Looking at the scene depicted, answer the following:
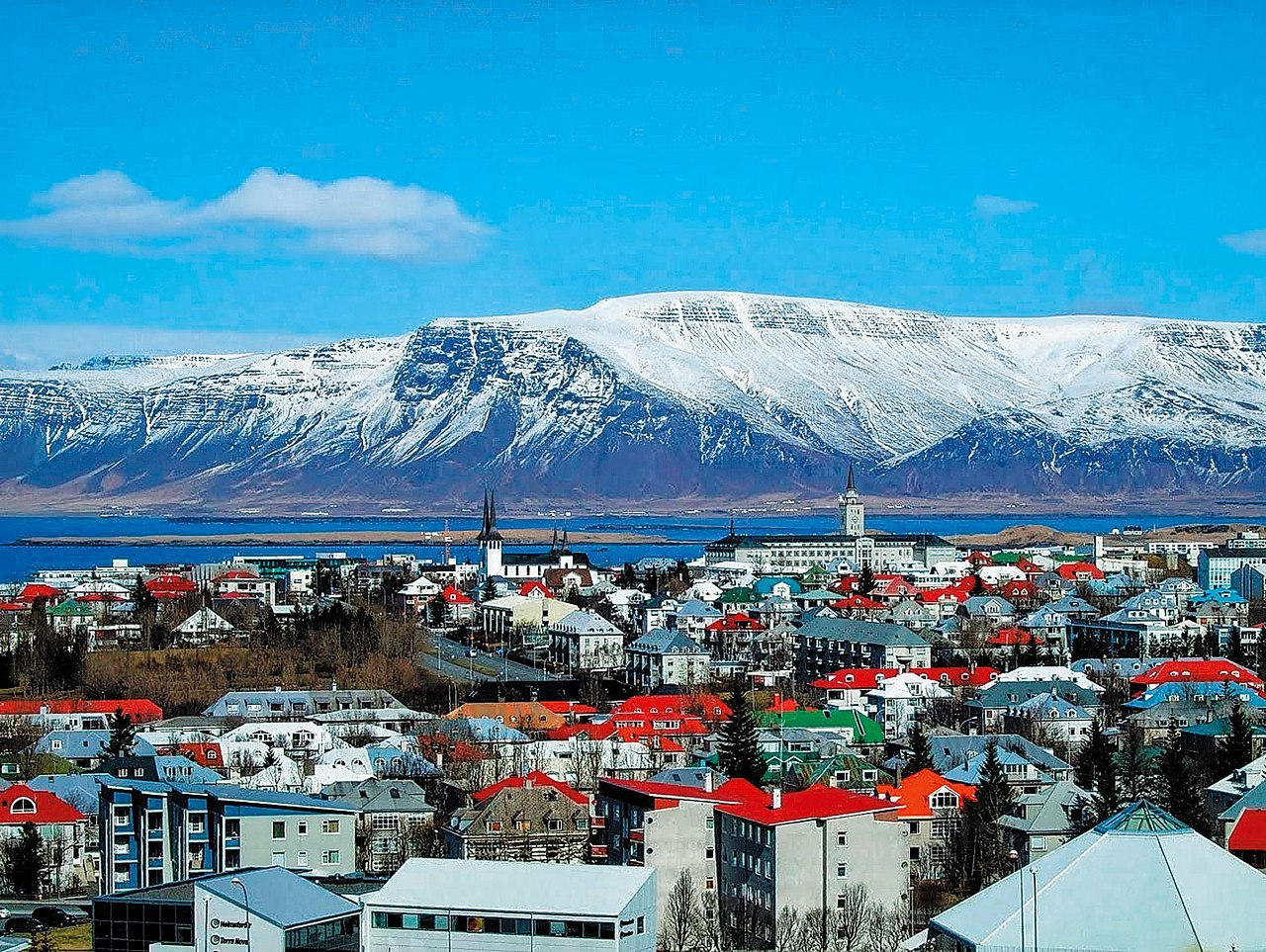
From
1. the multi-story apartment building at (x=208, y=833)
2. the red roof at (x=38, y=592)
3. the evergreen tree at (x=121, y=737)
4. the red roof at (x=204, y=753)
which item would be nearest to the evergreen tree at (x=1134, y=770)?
the multi-story apartment building at (x=208, y=833)

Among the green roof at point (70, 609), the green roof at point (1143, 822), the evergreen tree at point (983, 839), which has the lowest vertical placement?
the evergreen tree at point (983, 839)

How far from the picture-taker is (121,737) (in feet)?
143

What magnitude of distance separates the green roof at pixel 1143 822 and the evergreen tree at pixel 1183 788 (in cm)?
714

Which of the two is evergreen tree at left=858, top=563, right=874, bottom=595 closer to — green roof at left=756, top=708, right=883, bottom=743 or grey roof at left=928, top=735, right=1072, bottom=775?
green roof at left=756, top=708, right=883, bottom=743

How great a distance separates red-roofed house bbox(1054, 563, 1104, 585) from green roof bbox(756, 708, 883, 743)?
4807 cm

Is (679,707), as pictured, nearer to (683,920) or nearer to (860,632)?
(860,632)

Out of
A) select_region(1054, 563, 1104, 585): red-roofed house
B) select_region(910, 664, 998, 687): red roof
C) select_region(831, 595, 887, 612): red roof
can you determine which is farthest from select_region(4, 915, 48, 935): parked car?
select_region(1054, 563, 1104, 585): red-roofed house

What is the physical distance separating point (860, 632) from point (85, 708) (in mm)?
23983

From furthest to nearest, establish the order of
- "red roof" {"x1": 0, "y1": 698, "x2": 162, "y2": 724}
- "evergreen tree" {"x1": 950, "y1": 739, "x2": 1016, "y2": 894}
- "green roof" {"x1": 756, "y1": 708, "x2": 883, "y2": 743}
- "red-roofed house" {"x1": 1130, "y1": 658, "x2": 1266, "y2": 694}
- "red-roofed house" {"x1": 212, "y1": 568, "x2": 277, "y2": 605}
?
"red-roofed house" {"x1": 212, "y1": 568, "x2": 277, "y2": 605}, "red-roofed house" {"x1": 1130, "y1": 658, "x2": 1266, "y2": 694}, "red roof" {"x1": 0, "y1": 698, "x2": 162, "y2": 724}, "green roof" {"x1": 756, "y1": 708, "x2": 883, "y2": 743}, "evergreen tree" {"x1": 950, "y1": 739, "x2": 1016, "y2": 894}

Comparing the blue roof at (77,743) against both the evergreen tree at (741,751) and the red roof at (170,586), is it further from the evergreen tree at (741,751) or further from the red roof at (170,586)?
the red roof at (170,586)

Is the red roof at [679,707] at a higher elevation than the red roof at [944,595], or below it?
below

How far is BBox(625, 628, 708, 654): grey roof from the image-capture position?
2581 inches

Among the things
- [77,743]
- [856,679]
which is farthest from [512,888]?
[856,679]

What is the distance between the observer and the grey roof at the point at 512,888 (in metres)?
23.4
